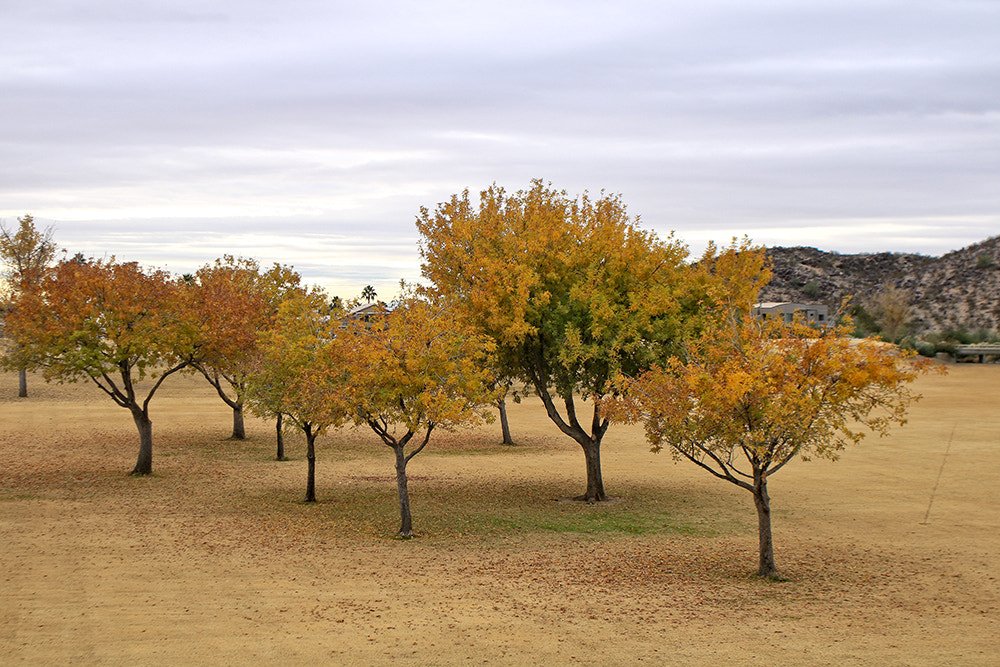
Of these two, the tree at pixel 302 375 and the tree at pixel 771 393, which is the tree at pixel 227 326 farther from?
the tree at pixel 771 393

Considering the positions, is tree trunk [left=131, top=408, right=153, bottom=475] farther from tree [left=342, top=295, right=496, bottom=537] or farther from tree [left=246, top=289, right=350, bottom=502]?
tree [left=342, top=295, right=496, bottom=537]

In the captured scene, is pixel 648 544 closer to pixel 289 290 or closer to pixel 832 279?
pixel 289 290

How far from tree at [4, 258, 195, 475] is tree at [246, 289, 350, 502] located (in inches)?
119

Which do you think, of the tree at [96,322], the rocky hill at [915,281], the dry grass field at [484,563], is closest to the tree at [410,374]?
the dry grass field at [484,563]

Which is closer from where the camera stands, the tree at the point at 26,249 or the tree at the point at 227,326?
the tree at the point at 227,326

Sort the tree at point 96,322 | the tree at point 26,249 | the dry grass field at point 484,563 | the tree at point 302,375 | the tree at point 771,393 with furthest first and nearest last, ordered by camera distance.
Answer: the tree at point 26,249 → the tree at point 96,322 → the tree at point 302,375 → the tree at point 771,393 → the dry grass field at point 484,563

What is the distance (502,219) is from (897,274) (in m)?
121

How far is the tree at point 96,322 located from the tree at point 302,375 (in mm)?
→ 3026

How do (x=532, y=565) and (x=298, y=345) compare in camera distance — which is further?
(x=298, y=345)

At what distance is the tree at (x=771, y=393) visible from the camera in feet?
49.2

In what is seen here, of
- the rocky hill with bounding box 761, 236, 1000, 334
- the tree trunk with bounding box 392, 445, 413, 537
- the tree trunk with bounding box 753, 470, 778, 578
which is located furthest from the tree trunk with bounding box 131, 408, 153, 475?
the rocky hill with bounding box 761, 236, 1000, 334

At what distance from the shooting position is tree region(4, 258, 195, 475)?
24.7 meters

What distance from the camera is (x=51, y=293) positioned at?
25281mm

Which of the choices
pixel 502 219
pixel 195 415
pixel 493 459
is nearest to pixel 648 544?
pixel 502 219
